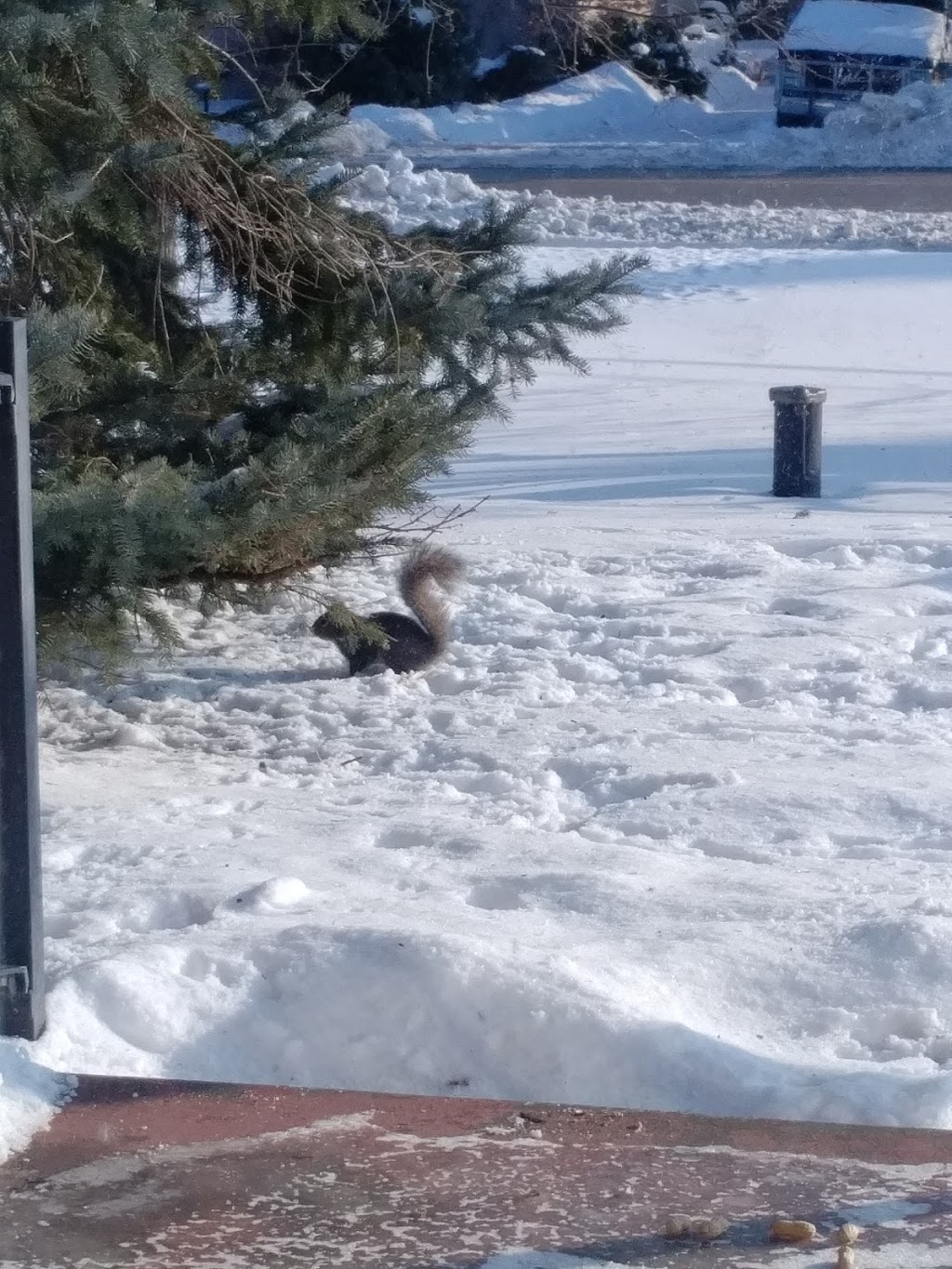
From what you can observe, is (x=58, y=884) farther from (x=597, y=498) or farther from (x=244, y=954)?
(x=597, y=498)

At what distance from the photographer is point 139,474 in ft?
14.5

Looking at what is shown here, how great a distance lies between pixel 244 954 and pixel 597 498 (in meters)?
5.59

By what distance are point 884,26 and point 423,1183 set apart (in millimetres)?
27053

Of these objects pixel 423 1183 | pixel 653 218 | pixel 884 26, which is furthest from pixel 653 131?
pixel 423 1183

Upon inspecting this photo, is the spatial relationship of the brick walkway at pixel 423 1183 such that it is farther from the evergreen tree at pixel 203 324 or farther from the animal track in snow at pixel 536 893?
the evergreen tree at pixel 203 324

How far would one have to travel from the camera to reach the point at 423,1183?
256 cm

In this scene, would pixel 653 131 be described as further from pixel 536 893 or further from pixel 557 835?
pixel 536 893

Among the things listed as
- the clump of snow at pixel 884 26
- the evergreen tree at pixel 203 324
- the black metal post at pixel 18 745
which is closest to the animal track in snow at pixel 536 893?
the black metal post at pixel 18 745

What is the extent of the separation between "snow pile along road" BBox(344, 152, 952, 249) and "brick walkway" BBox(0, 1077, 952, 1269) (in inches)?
541

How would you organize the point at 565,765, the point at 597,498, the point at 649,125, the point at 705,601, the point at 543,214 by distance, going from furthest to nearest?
the point at 649,125
the point at 543,214
the point at 597,498
the point at 705,601
the point at 565,765

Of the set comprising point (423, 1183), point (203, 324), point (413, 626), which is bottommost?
point (423, 1183)

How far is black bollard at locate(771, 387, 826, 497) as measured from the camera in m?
8.29

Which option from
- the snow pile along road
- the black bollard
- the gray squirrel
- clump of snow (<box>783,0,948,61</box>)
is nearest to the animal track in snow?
the gray squirrel

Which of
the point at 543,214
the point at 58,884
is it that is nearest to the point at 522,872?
the point at 58,884
